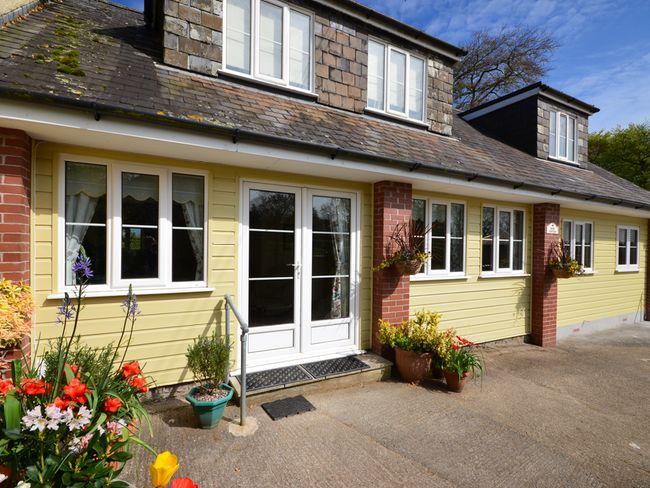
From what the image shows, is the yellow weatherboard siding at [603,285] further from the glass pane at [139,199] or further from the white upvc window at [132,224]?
the glass pane at [139,199]

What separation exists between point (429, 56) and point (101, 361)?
7086mm

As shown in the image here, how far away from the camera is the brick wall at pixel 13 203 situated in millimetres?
→ 3082

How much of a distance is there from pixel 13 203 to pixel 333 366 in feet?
12.9

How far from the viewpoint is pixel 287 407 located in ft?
12.7

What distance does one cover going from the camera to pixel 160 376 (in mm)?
3980

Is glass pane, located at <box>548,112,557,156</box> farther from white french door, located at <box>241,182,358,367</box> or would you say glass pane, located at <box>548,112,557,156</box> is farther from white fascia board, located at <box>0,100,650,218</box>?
white french door, located at <box>241,182,358,367</box>

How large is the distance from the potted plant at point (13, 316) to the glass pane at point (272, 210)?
93.5 inches

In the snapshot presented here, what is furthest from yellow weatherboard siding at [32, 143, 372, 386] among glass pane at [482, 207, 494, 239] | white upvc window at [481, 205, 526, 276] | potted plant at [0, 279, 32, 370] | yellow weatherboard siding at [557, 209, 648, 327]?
yellow weatherboard siding at [557, 209, 648, 327]

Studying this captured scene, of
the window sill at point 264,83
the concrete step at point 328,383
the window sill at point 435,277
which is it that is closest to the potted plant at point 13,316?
the concrete step at point 328,383

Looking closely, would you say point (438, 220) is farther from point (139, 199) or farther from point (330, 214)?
point (139, 199)

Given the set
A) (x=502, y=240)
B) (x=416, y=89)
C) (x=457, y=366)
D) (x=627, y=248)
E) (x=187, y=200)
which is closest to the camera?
(x=187, y=200)

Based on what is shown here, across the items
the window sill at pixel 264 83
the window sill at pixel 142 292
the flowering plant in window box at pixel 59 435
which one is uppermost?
the window sill at pixel 264 83

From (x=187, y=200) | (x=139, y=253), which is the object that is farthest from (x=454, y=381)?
(x=139, y=253)

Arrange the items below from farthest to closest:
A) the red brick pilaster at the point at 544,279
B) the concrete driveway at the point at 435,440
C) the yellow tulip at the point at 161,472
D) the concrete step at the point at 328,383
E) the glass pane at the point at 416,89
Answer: the red brick pilaster at the point at 544,279 < the glass pane at the point at 416,89 < the concrete step at the point at 328,383 < the concrete driveway at the point at 435,440 < the yellow tulip at the point at 161,472
